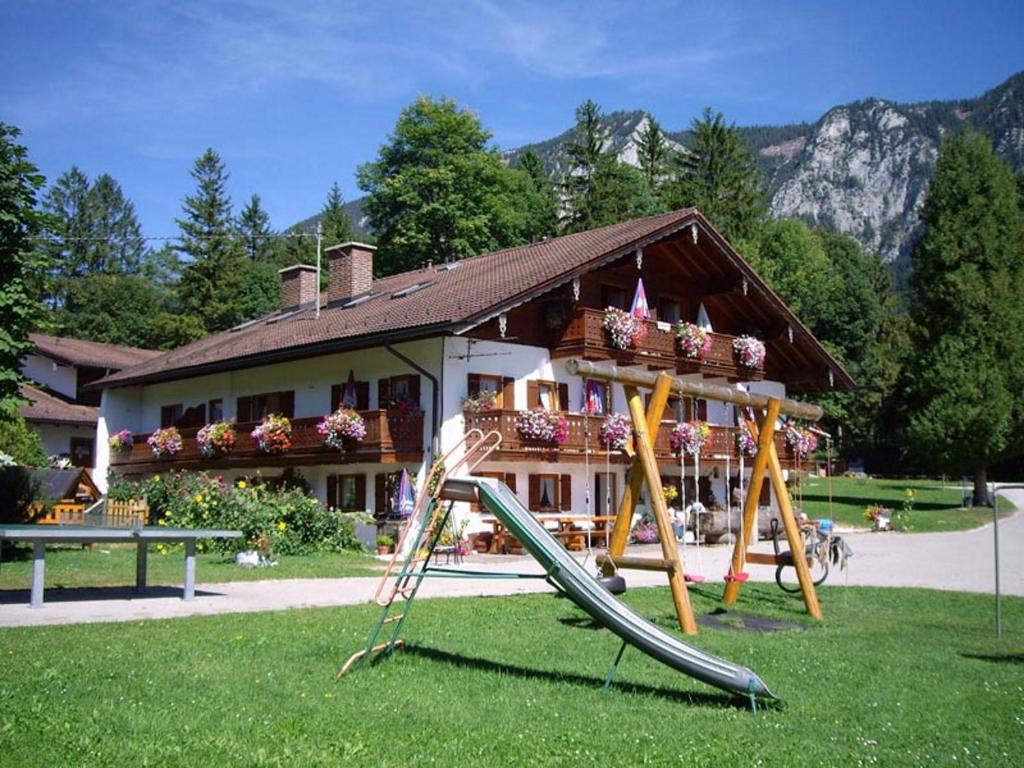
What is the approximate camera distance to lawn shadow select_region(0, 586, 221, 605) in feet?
45.3

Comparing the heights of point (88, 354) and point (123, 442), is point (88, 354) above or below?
above

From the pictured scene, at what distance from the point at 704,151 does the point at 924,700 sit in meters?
60.5

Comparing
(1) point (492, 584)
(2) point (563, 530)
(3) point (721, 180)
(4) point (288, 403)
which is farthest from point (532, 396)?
(3) point (721, 180)

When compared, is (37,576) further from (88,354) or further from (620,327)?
(88,354)

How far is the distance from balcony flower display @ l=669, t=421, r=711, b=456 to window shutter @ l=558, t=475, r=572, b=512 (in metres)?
3.05

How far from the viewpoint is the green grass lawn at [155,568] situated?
16.5 metres

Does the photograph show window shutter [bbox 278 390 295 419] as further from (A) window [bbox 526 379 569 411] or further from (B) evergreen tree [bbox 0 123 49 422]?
(B) evergreen tree [bbox 0 123 49 422]

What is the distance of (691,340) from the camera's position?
31.1 metres

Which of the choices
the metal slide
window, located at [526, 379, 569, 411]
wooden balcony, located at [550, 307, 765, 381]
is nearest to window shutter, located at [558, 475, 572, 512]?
window, located at [526, 379, 569, 411]

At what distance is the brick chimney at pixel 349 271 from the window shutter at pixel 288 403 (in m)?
5.22

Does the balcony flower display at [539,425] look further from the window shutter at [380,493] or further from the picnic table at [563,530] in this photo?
the window shutter at [380,493]

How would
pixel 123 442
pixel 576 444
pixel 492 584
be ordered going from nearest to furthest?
pixel 492 584, pixel 576 444, pixel 123 442

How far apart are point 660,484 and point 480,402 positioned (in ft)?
48.6

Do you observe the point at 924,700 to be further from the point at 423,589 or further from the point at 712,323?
the point at 712,323
